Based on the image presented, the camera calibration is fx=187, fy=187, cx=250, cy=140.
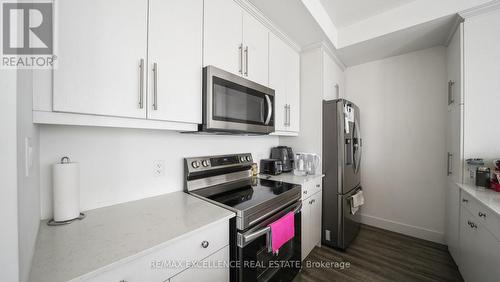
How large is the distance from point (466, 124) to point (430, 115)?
794 mm

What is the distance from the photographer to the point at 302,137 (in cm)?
238

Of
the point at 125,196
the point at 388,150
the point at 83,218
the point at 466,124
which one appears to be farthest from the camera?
the point at 388,150

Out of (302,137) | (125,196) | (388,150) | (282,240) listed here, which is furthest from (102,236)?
(388,150)

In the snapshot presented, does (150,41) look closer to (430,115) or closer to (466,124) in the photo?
(466,124)

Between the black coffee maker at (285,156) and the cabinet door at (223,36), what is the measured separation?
1.10 metres

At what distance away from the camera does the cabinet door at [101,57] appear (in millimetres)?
767

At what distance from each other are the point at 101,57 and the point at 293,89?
188 cm

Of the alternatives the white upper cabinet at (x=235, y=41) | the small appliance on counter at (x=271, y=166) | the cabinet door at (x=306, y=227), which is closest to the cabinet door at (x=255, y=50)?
the white upper cabinet at (x=235, y=41)

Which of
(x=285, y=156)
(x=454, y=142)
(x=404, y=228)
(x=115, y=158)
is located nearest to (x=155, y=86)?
(x=115, y=158)

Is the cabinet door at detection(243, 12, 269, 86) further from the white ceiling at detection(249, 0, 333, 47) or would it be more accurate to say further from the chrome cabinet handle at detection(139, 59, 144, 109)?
the chrome cabinet handle at detection(139, 59, 144, 109)

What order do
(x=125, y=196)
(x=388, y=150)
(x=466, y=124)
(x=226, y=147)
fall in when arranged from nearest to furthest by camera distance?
(x=125, y=196) < (x=466, y=124) < (x=226, y=147) < (x=388, y=150)

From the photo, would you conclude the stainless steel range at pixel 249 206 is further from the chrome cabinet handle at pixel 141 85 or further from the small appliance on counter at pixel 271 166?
the chrome cabinet handle at pixel 141 85

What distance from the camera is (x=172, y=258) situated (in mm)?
806

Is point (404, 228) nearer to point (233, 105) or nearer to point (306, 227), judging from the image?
point (306, 227)
